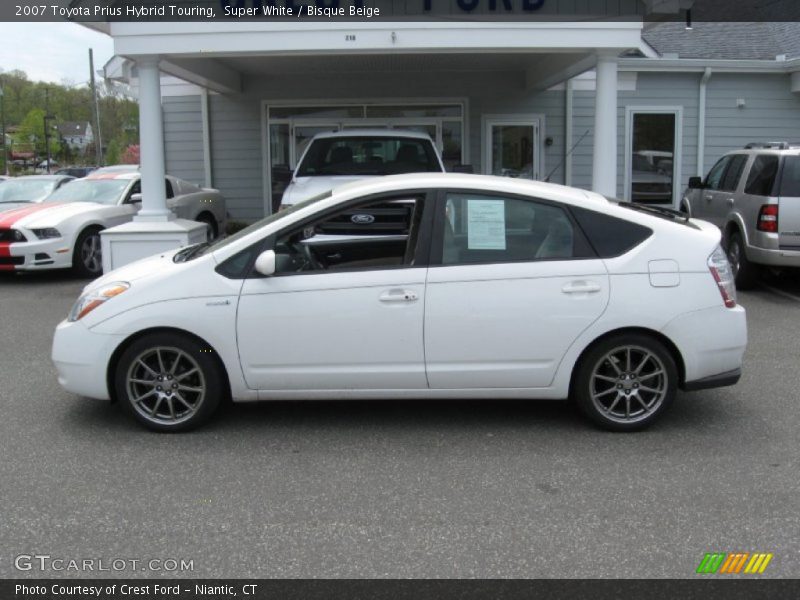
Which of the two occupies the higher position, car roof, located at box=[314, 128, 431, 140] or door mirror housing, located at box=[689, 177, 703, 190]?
car roof, located at box=[314, 128, 431, 140]

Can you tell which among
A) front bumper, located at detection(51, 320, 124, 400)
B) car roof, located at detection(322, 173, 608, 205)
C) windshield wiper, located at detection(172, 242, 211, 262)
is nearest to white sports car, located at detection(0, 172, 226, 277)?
windshield wiper, located at detection(172, 242, 211, 262)

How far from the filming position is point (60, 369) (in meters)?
5.15

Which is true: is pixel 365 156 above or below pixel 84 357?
above

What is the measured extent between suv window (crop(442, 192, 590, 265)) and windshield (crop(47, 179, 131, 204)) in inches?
349

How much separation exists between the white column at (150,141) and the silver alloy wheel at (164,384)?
5.67m

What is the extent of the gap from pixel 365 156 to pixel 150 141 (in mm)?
2667

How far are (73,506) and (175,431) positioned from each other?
3.48ft

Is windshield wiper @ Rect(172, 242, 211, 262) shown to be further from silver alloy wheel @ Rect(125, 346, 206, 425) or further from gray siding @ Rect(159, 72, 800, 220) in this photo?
gray siding @ Rect(159, 72, 800, 220)

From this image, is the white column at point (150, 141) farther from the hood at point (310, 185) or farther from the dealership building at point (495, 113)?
the dealership building at point (495, 113)

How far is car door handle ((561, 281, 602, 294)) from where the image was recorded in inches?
193

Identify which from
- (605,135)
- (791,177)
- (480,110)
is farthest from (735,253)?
(480,110)

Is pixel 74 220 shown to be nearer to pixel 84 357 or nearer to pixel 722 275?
pixel 84 357

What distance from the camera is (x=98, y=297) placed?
5062 mm
